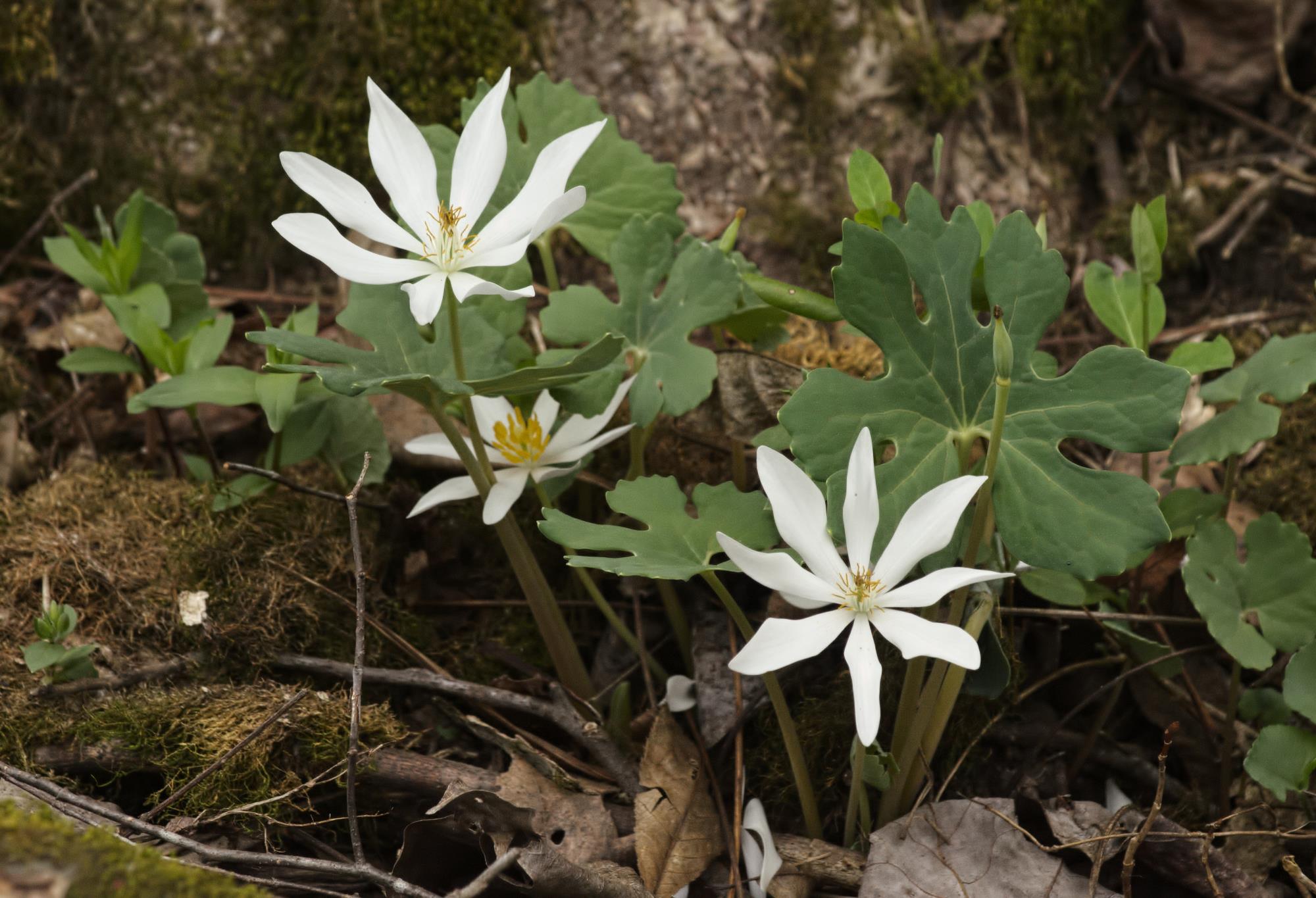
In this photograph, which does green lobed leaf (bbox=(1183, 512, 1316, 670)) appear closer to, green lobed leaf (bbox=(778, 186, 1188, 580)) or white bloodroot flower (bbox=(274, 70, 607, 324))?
green lobed leaf (bbox=(778, 186, 1188, 580))

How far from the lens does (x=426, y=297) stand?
1.59 m

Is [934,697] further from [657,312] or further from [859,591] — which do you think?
[657,312]

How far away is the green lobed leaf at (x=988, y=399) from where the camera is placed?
1.58 meters

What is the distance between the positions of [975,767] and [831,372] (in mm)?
953

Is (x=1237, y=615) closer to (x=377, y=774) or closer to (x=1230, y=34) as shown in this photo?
(x=377, y=774)

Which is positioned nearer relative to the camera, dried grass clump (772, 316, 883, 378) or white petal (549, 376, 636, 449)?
white petal (549, 376, 636, 449)

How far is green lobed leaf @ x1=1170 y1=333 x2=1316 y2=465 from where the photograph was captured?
195 cm

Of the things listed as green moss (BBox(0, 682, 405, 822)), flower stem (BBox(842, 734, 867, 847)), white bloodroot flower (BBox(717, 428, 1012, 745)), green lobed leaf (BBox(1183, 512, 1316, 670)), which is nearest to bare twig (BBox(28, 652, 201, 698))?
green moss (BBox(0, 682, 405, 822))

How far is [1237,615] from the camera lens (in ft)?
6.47

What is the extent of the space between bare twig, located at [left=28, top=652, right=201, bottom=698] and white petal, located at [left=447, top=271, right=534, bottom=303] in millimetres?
1015

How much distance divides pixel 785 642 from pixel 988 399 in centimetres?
55

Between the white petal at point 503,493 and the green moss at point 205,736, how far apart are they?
0.47 meters

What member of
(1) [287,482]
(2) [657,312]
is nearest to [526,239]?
(2) [657,312]

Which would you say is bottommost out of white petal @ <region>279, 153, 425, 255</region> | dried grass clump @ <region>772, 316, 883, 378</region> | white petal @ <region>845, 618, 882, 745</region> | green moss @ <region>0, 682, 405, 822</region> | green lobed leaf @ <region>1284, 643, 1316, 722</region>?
green lobed leaf @ <region>1284, 643, 1316, 722</region>
